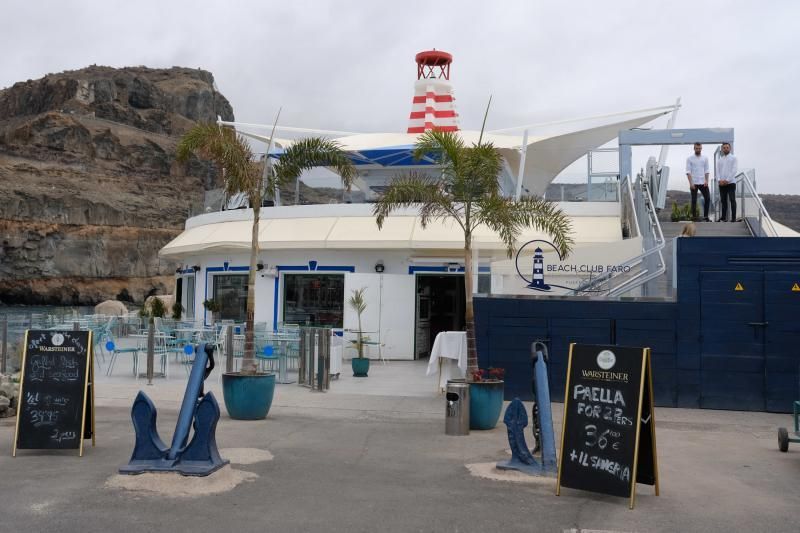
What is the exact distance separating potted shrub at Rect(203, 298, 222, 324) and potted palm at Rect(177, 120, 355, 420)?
10.3 meters

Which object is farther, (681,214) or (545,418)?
(681,214)

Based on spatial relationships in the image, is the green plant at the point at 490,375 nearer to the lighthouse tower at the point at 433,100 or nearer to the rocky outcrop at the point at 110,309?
the lighthouse tower at the point at 433,100

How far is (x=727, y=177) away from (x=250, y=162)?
9645 millimetres

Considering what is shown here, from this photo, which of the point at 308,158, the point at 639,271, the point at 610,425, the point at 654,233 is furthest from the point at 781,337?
the point at 308,158

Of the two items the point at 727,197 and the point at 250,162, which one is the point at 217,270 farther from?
the point at 727,197

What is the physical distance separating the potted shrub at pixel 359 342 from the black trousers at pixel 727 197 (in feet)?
26.4

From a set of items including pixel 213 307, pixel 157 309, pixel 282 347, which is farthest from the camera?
pixel 157 309

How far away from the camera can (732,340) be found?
11344 mm

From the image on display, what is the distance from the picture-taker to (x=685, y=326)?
37.7ft

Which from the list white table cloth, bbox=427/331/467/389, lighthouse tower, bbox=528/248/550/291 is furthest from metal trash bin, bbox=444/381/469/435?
lighthouse tower, bbox=528/248/550/291

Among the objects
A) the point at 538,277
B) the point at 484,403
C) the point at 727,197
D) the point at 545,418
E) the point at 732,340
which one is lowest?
the point at 484,403

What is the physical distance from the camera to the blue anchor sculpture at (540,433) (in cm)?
709

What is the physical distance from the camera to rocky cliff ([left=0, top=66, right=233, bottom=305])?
90750mm

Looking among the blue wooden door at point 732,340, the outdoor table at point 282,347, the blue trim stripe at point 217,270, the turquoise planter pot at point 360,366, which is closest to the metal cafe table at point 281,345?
the outdoor table at point 282,347
